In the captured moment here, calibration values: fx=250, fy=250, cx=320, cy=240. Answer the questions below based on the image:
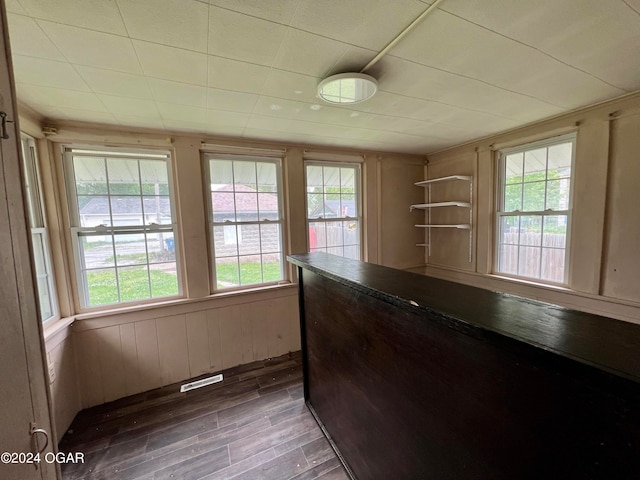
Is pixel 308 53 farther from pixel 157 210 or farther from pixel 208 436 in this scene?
pixel 208 436

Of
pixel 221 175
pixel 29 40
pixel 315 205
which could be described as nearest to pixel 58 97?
pixel 29 40

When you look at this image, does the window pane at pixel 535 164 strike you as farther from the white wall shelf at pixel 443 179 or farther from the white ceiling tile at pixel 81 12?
the white ceiling tile at pixel 81 12

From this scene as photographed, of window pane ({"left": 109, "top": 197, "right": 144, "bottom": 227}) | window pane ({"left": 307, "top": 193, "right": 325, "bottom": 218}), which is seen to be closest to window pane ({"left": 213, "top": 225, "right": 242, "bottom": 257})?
window pane ({"left": 109, "top": 197, "right": 144, "bottom": 227})

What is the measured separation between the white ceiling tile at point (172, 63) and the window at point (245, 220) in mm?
1112

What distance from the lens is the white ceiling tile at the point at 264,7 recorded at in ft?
3.08

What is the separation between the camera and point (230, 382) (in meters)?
2.36

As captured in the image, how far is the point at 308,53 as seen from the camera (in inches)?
48.8

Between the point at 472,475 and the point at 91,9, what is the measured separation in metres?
2.02

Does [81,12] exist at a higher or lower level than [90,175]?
higher

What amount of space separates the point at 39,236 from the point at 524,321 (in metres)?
2.93

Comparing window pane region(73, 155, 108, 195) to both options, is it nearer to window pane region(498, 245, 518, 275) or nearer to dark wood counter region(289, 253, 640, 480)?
dark wood counter region(289, 253, 640, 480)

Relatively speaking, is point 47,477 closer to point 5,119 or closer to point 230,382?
point 5,119

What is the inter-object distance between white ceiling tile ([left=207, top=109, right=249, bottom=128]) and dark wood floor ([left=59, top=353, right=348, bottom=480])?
92.1 inches

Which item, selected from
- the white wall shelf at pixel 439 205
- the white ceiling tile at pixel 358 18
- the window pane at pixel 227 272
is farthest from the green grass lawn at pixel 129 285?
the white wall shelf at pixel 439 205
